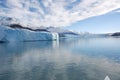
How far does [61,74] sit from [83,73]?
1.90 m

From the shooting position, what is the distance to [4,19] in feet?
431

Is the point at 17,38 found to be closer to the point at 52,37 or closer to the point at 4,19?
the point at 52,37

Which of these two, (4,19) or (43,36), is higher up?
(4,19)

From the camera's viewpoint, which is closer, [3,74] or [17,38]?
[3,74]

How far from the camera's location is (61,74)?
51.0 ft

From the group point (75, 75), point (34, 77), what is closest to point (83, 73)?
point (75, 75)

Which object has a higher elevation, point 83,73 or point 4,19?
point 4,19

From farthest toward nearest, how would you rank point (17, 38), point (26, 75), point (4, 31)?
point (17, 38)
point (4, 31)
point (26, 75)

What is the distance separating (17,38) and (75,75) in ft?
192

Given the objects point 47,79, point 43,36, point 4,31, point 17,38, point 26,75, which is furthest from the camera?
point 43,36

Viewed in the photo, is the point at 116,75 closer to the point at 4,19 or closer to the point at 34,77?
the point at 34,77

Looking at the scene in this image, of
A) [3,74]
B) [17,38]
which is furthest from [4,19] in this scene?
[3,74]

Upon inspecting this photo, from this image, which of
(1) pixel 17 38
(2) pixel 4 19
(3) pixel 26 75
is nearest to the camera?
(3) pixel 26 75

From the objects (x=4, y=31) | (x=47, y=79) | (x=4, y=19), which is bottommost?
(x=47, y=79)
